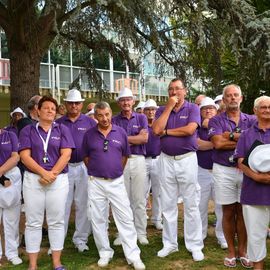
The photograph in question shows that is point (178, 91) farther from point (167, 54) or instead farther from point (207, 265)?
point (167, 54)

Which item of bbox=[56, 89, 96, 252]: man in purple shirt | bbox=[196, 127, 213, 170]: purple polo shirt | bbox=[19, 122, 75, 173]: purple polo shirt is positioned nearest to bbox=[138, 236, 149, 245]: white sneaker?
bbox=[56, 89, 96, 252]: man in purple shirt

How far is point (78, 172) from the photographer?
6.53m

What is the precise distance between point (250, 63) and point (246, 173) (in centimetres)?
386

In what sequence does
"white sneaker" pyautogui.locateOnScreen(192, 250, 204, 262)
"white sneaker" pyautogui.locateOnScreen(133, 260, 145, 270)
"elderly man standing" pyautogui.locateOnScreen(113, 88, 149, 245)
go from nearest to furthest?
"white sneaker" pyautogui.locateOnScreen(133, 260, 145, 270), "white sneaker" pyautogui.locateOnScreen(192, 250, 204, 262), "elderly man standing" pyautogui.locateOnScreen(113, 88, 149, 245)

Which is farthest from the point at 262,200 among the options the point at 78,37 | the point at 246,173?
the point at 78,37

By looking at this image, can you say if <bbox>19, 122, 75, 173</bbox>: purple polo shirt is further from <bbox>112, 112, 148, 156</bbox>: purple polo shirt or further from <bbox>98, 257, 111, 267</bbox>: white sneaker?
<bbox>112, 112, 148, 156</bbox>: purple polo shirt

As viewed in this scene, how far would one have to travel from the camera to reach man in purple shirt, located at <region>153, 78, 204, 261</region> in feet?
19.5

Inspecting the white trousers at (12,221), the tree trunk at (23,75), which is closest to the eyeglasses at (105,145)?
the white trousers at (12,221)

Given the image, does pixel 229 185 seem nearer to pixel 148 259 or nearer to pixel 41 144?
pixel 148 259

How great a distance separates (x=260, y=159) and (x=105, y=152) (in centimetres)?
190

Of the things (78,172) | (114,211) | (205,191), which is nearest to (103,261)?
(114,211)

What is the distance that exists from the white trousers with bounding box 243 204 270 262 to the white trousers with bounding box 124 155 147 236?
2023mm

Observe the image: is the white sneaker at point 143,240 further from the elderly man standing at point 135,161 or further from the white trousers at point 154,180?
the white trousers at point 154,180

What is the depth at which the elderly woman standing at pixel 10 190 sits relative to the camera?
5895mm
